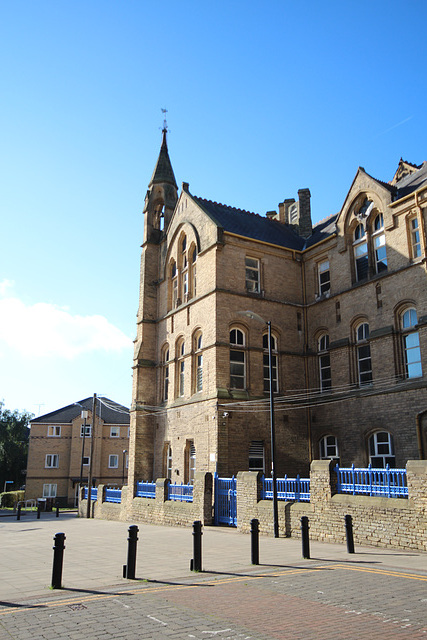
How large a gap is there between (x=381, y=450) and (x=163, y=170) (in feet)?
71.6

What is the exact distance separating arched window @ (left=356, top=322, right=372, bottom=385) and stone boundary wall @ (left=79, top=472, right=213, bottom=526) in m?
8.39

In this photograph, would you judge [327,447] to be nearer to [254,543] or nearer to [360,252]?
[360,252]

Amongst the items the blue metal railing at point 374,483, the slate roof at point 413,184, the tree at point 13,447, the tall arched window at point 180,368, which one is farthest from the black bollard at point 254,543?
the tree at point 13,447

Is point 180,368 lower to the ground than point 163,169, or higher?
lower

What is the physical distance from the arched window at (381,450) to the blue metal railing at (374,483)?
6664mm

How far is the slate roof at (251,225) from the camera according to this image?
28.0 metres

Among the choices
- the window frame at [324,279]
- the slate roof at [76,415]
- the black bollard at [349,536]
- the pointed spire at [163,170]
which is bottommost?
the black bollard at [349,536]

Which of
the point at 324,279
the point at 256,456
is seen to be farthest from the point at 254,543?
the point at 324,279

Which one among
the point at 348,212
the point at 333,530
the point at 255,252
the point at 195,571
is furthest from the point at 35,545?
the point at 348,212

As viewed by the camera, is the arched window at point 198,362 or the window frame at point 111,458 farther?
the window frame at point 111,458

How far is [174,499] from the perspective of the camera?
22.5 meters

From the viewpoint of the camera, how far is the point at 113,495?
28.7 metres

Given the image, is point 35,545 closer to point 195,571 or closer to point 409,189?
point 195,571

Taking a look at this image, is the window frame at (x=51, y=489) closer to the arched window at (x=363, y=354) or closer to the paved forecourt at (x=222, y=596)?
the arched window at (x=363, y=354)
